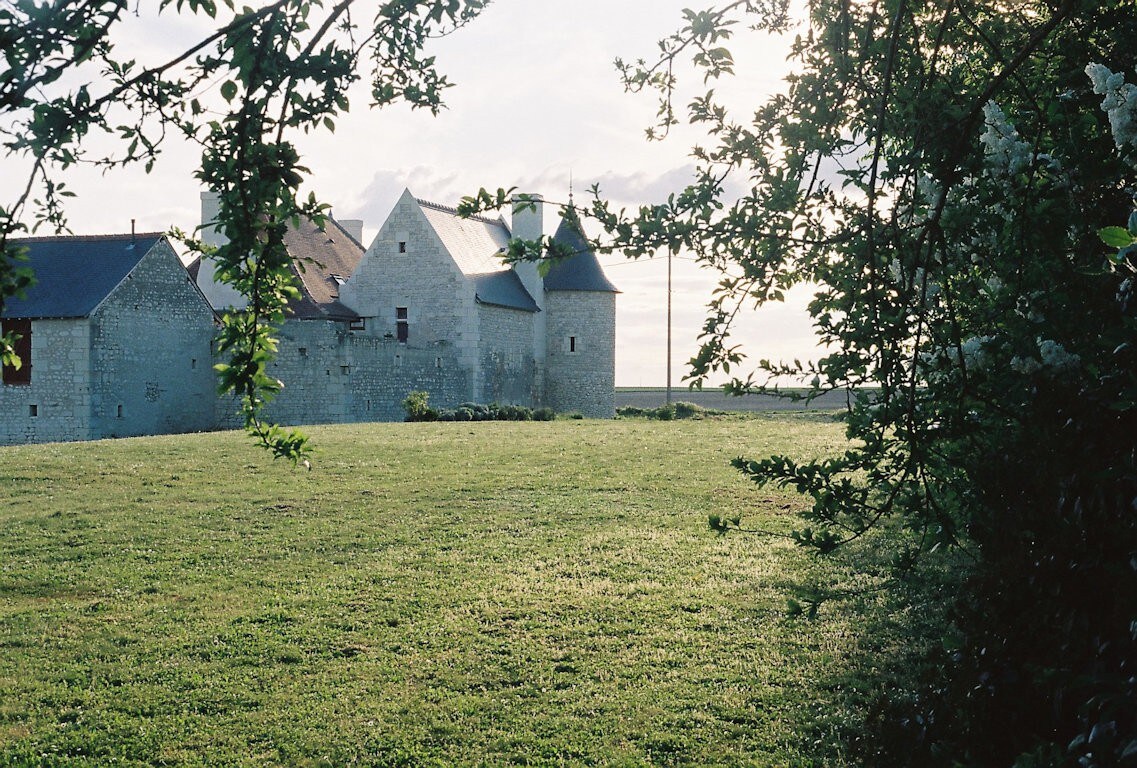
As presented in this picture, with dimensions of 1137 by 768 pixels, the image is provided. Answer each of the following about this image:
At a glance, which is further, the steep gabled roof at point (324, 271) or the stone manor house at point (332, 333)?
the steep gabled roof at point (324, 271)

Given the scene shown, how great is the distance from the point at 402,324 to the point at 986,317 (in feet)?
98.1

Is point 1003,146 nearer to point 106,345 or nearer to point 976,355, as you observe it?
point 976,355

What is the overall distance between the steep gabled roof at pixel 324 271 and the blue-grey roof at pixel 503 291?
4.61 metres

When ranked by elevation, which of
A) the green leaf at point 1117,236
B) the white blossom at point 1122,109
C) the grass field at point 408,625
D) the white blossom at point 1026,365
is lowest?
the grass field at point 408,625

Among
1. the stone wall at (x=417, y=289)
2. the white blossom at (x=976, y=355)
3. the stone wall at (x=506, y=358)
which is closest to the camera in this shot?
the white blossom at (x=976, y=355)

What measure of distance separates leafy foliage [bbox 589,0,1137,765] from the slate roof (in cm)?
2785

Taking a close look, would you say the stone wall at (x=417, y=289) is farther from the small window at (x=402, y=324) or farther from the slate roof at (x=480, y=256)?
the slate roof at (x=480, y=256)

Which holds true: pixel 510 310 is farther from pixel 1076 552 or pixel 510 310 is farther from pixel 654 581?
pixel 1076 552

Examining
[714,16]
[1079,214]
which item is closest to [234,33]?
[714,16]

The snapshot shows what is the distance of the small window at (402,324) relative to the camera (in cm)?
3284

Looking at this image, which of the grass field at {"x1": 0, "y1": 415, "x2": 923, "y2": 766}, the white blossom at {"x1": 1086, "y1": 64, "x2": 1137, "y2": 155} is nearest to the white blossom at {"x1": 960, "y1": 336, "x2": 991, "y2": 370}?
the white blossom at {"x1": 1086, "y1": 64, "x2": 1137, "y2": 155}

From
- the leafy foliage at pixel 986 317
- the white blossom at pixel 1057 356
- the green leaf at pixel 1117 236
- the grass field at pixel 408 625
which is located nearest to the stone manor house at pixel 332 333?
the grass field at pixel 408 625

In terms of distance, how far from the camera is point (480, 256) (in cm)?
A: 3456

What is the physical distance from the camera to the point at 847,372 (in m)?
4.21
